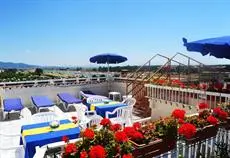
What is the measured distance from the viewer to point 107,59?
1167 cm

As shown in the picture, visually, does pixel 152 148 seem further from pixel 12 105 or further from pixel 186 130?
pixel 12 105

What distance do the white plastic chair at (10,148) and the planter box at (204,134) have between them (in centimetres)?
316

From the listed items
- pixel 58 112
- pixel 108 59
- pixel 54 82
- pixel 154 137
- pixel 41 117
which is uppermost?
pixel 108 59

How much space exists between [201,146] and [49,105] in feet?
22.7

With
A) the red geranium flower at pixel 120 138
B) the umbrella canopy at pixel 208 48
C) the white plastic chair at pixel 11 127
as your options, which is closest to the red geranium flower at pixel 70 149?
the red geranium flower at pixel 120 138

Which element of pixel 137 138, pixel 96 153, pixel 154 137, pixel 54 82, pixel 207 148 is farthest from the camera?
pixel 54 82

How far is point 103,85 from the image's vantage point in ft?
38.6

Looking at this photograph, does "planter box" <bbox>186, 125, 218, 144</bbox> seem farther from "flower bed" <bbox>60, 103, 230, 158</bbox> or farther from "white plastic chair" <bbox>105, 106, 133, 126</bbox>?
"white plastic chair" <bbox>105, 106, 133, 126</bbox>

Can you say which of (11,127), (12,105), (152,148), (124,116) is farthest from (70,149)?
(12,105)

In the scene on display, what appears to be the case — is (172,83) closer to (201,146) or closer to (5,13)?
(201,146)

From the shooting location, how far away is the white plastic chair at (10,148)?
4.51 meters

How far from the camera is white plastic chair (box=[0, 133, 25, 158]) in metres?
4.51

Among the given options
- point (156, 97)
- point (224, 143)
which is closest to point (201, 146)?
point (224, 143)

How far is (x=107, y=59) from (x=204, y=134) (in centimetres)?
901
